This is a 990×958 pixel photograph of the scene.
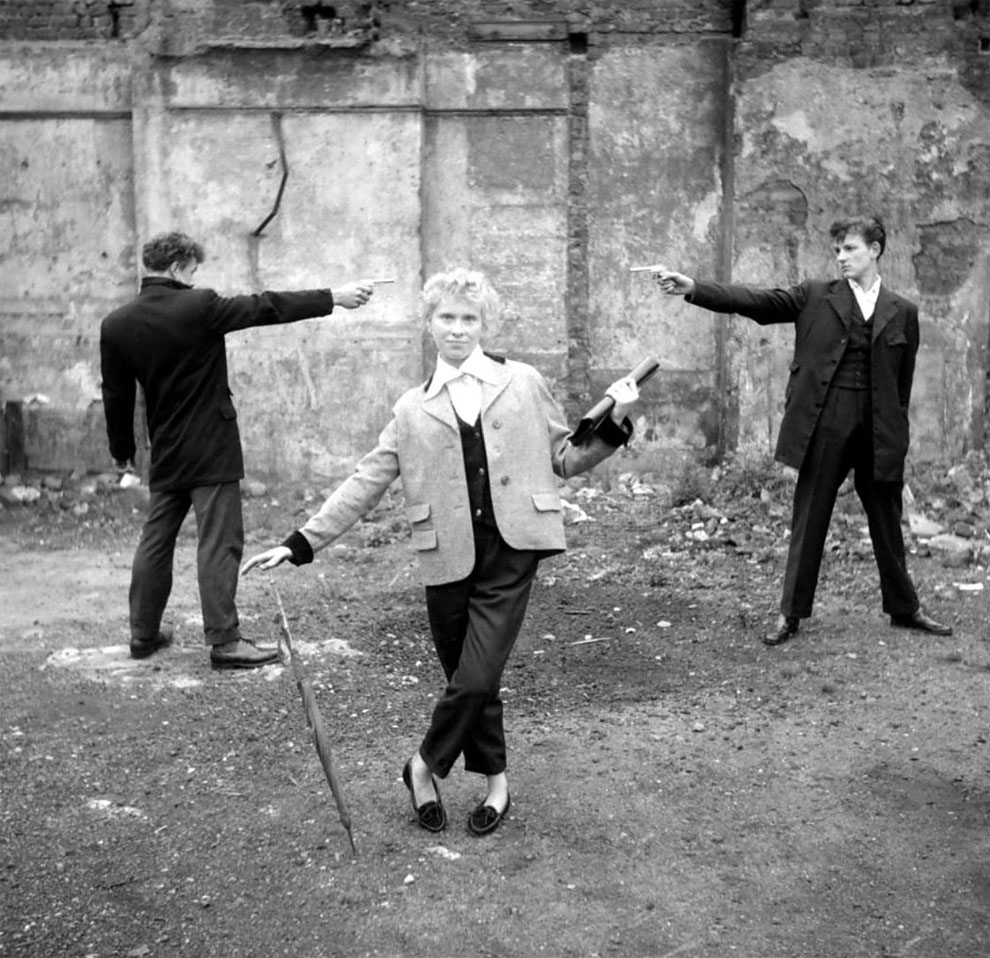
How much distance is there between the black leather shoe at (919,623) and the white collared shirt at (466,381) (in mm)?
3139

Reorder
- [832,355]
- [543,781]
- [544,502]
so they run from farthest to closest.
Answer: [832,355] → [543,781] → [544,502]

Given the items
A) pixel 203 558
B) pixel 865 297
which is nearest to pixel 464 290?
pixel 203 558

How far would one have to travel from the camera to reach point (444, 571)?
4.20 meters

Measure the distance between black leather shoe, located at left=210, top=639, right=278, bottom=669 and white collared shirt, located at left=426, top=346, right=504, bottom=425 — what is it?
90.3 inches

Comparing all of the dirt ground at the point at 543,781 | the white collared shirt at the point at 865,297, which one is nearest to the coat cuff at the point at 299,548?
the dirt ground at the point at 543,781

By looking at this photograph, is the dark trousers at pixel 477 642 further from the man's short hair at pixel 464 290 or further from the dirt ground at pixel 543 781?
the man's short hair at pixel 464 290

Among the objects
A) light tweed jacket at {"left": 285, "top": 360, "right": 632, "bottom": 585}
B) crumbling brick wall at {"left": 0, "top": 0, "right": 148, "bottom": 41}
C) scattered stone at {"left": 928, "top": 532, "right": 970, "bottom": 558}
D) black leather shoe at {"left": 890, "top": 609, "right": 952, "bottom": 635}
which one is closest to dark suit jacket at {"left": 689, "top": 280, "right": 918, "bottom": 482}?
black leather shoe at {"left": 890, "top": 609, "right": 952, "bottom": 635}

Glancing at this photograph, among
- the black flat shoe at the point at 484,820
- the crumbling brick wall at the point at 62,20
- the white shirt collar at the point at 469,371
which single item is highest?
the crumbling brick wall at the point at 62,20

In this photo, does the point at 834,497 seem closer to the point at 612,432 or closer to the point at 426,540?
the point at 612,432

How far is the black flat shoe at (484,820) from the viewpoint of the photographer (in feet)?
14.1

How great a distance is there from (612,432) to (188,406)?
2682 mm

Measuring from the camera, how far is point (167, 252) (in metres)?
6.03

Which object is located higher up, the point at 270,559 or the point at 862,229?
the point at 862,229

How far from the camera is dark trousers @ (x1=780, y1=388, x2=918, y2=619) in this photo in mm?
6215
